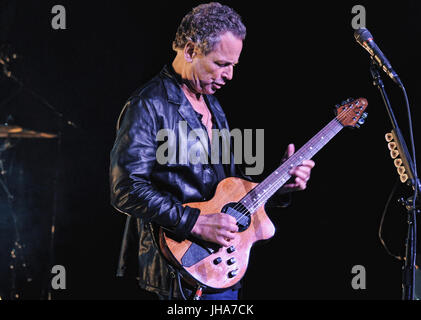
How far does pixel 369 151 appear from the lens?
348 centimetres

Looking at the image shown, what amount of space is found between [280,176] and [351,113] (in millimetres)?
614

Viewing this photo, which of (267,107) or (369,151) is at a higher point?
(267,107)

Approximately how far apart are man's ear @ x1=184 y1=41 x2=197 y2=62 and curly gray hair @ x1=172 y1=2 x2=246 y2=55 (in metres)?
0.02

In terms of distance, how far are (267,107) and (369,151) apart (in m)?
0.90

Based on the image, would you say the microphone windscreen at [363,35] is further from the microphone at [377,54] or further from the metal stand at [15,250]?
the metal stand at [15,250]

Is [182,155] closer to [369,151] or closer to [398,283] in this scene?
[369,151]

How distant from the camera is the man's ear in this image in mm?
2219

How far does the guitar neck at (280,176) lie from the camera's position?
2.14 m

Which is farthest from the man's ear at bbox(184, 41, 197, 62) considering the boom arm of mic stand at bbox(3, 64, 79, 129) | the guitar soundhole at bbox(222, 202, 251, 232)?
the boom arm of mic stand at bbox(3, 64, 79, 129)

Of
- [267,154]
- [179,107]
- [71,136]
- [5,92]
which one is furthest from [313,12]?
[5,92]
